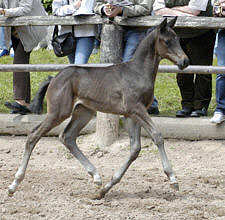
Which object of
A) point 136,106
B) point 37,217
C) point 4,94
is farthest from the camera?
point 4,94

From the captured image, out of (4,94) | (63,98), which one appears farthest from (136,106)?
(4,94)

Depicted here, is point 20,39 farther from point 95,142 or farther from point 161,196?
point 161,196

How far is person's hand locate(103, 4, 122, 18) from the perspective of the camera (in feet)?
22.3

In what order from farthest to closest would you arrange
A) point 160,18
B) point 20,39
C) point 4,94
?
point 4,94 < point 20,39 < point 160,18

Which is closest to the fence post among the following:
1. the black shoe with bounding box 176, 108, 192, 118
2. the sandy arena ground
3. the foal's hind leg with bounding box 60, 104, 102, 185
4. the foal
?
the sandy arena ground

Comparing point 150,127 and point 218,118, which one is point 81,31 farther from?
point 150,127

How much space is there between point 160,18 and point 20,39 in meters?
2.02

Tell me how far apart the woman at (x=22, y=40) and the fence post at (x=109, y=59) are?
3.76 feet

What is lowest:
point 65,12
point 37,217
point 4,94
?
point 4,94

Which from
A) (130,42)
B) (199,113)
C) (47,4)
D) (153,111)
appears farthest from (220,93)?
(47,4)

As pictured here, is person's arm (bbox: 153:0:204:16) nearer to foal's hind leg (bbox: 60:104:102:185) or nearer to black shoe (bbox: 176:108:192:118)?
black shoe (bbox: 176:108:192:118)

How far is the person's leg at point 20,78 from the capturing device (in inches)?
308

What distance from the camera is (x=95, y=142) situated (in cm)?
734

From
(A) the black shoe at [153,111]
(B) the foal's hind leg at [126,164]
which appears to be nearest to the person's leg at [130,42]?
(A) the black shoe at [153,111]
